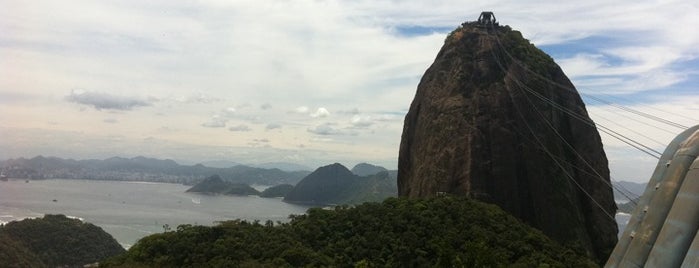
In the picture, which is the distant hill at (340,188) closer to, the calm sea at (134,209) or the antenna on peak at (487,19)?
the calm sea at (134,209)

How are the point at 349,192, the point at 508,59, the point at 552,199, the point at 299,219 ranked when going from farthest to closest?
1. the point at 349,192
2. the point at 508,59
3. the point at 552,199
4. the point at 299,219

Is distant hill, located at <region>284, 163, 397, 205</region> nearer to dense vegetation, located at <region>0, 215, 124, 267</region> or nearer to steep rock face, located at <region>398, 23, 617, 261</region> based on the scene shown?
dense vegetation, located at <region>0, 215, 124, 267</region>

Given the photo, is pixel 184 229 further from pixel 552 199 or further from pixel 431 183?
pixel 552 199

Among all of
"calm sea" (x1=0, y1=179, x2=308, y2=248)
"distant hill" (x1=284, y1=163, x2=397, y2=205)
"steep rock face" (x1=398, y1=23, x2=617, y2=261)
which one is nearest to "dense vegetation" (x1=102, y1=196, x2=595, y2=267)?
"steep rock face" (x1=398, y1=23, x2=617, y2=261)

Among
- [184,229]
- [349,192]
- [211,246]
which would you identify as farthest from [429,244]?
[349,192]

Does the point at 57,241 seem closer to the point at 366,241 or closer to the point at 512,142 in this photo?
the point at 366,241

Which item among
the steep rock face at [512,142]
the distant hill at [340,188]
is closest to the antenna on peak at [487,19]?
the steep rock face at [512,142]
